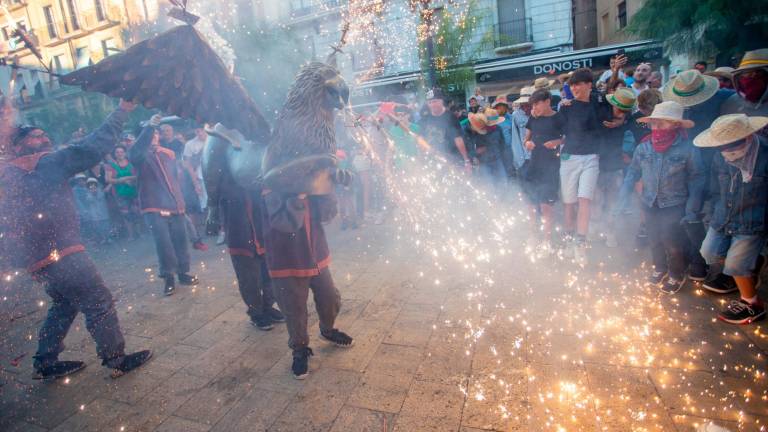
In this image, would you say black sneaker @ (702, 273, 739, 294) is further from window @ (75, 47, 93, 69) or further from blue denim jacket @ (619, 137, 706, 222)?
window @ (75, 47, 93, 69)

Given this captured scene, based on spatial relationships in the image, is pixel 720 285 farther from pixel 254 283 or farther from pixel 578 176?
pixel 254 283

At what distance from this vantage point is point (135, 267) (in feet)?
21.6

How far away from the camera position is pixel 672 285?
3674 millimetres

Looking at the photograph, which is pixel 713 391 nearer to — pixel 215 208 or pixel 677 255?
pixel 677 255

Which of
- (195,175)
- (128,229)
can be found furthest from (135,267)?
(128,229)

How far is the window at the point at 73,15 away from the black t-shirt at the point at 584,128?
1338 inches

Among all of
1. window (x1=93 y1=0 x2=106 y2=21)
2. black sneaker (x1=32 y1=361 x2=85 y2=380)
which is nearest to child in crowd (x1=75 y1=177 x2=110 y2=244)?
black sneaker (x1=32 y1=361 x2=85 y2=380)

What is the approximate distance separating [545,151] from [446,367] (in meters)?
3.41

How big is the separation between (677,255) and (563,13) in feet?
63.1

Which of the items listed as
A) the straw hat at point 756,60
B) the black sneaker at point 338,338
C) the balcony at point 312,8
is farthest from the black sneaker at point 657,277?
the balcony at point 312,8

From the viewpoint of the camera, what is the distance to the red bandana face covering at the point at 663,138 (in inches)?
145

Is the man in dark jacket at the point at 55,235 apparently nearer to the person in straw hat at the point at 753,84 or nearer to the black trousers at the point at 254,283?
the black trousers at the point at 254,283

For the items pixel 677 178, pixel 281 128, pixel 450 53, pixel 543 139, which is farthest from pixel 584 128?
pixel 450 53

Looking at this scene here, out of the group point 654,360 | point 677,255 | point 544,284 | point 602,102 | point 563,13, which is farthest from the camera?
point 563,13
